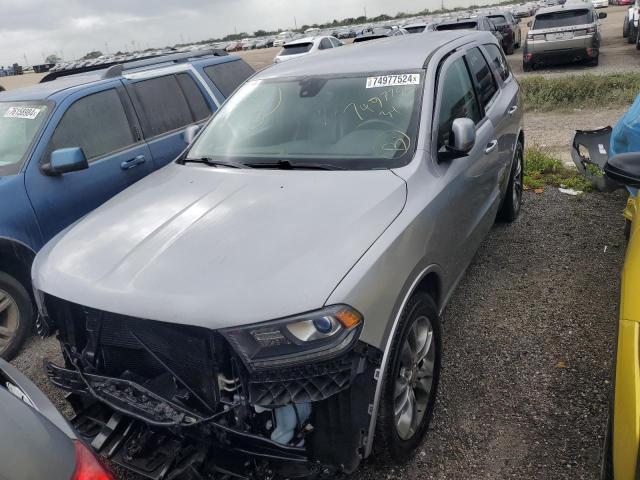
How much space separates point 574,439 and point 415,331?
974 mm

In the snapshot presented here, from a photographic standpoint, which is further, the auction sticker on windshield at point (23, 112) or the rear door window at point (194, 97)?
the rear door window at point (194, 97)

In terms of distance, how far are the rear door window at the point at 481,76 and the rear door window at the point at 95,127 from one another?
2.98 m

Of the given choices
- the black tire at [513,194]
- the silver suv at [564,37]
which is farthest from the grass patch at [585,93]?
the black tire at [513,194]

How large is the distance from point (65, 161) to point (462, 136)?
112 inches

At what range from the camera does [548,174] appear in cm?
655

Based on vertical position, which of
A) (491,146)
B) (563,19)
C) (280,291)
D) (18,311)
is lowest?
(18,311)

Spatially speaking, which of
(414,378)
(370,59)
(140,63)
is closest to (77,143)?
(140,63)

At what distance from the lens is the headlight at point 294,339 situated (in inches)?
78.4

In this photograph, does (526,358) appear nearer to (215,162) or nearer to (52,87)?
(215,162)

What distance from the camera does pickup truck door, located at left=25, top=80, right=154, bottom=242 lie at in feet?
13.6

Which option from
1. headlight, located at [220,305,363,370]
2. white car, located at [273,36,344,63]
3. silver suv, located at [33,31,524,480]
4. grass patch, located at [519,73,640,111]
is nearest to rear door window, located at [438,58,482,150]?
silver suv, located at [33,31,524,480]

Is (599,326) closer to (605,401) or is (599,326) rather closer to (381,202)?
(605,401)

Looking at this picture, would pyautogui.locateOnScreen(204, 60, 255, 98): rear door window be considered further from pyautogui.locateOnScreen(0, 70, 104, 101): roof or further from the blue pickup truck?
pyautogui.locateOnScreen(0, 70, 104, 101): roof

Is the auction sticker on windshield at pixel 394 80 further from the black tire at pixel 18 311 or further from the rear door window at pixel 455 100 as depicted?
the black tire at pixel 18 311
